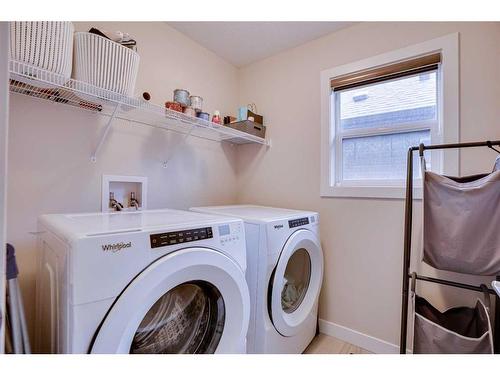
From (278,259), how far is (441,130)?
124cm

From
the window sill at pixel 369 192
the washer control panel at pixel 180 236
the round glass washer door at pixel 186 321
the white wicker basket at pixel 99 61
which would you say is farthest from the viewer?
the window sill at pixel 369 192

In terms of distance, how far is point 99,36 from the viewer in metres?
1.07

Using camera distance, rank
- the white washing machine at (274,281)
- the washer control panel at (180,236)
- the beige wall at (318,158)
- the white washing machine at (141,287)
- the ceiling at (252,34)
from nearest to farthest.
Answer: the white washing machine at (141,287)
the washer control panel at (180,236)
the white washing machine at (274,281)
the beige wall at (318,158)
the ceiling at (252,34)

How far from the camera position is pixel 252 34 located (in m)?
1.83

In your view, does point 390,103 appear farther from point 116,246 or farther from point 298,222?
point 116,246

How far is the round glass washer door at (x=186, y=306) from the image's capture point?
0.72 meters

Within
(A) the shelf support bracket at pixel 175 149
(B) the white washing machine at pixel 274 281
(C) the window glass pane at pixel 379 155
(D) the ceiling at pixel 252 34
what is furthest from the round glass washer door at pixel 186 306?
(D) the ceiling at pixel 252 34

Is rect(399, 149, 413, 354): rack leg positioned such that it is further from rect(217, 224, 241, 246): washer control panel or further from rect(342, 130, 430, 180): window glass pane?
rect(217, 224, 241, 246): washer control panel

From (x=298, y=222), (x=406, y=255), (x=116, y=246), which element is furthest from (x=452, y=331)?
(x=116, y=246)

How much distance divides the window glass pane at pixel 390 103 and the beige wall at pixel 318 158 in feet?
0.60

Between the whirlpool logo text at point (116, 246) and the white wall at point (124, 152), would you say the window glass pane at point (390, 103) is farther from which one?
the whirlpool logo text at point (116, 246)

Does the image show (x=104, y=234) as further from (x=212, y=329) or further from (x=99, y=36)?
(x=99, y=36)

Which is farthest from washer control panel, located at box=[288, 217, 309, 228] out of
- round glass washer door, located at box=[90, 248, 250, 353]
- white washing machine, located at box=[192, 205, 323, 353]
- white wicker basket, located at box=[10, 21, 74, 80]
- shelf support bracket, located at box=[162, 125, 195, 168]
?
white wicker basket, located at box=[10, 21, 74, 80]

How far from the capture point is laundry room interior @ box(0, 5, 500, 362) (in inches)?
31.4
